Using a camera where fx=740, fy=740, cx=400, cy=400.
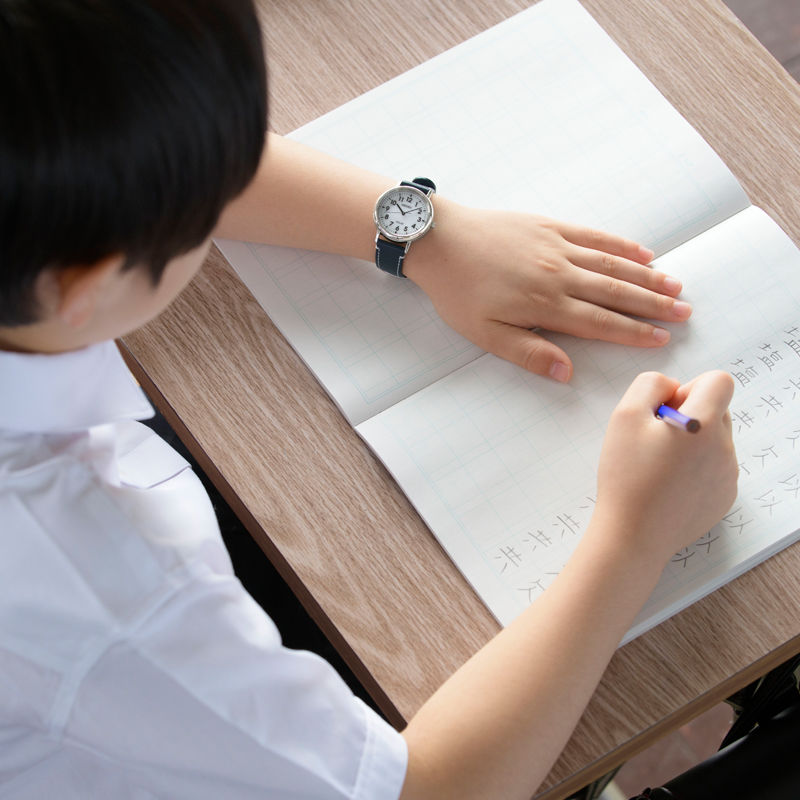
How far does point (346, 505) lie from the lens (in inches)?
26.4

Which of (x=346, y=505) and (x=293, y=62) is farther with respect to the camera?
(x=293, y=62)

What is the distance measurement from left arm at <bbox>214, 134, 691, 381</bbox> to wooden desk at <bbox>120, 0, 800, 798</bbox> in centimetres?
8

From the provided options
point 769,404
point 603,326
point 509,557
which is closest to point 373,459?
point 509,557

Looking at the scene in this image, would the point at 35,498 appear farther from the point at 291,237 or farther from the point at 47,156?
the point at 291,237

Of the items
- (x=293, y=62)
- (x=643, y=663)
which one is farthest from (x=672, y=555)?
(x=293, y=62)

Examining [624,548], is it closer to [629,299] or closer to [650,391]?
[650,391]

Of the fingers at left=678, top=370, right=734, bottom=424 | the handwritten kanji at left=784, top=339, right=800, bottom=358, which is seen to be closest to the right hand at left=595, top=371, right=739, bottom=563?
the fingers at left=678, top=370, right=734, bottom=424

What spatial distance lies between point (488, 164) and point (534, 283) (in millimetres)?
151

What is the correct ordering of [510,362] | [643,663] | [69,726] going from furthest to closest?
[510,362], [643,663], [69,726]

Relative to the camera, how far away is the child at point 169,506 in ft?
1.30

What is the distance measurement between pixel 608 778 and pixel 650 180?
0.63 metres

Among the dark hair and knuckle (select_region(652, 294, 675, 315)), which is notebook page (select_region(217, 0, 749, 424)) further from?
the dark hair

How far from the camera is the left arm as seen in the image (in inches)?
27.9

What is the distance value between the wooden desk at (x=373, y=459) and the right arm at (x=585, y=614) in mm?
36
